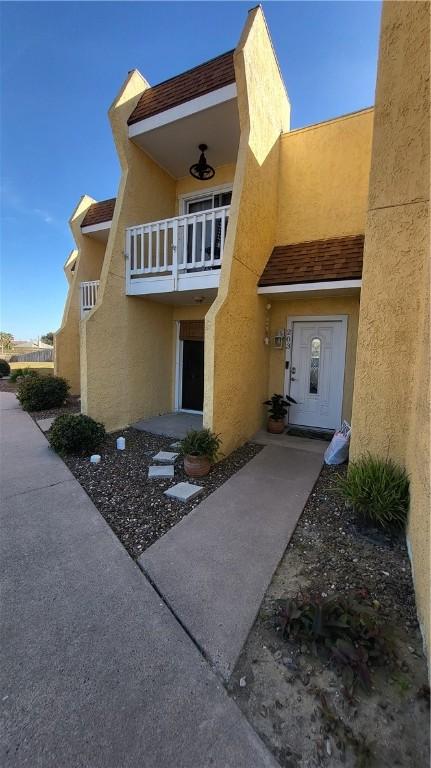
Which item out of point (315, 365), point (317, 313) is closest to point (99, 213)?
point (317, 313)

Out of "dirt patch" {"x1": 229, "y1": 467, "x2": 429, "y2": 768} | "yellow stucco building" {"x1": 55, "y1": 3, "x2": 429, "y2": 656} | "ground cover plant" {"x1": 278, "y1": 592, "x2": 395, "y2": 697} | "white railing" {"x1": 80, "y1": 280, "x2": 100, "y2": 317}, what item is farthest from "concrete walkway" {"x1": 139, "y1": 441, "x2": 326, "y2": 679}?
"white railing" {"x1": 80, "y1": 280, "x2": 100, "y2": 317}

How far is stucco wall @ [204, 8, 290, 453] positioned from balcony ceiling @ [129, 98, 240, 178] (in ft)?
2.00

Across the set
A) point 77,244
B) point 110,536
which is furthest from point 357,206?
point 77,244

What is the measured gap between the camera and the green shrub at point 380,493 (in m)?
3.00

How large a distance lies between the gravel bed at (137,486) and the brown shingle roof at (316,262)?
131 inches

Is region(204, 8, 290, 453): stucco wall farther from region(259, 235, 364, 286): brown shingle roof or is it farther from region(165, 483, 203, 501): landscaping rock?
region(165, 483, 203, 501): landscaping rock

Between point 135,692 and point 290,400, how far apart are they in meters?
5.41

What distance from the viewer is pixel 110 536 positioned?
302cm

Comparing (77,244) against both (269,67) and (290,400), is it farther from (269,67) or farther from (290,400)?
(290,400)

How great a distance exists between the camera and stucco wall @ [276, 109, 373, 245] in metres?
5.82

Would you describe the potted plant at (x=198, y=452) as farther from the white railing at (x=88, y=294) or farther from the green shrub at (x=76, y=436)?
the white railing at (x=88, y=294)

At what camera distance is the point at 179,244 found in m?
6.04

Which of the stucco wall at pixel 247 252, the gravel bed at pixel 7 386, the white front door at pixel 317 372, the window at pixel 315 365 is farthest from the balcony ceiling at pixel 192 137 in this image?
the gravel bed at pixel 7 386

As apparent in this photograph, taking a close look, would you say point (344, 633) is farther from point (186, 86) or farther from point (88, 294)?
point (88, 294)
